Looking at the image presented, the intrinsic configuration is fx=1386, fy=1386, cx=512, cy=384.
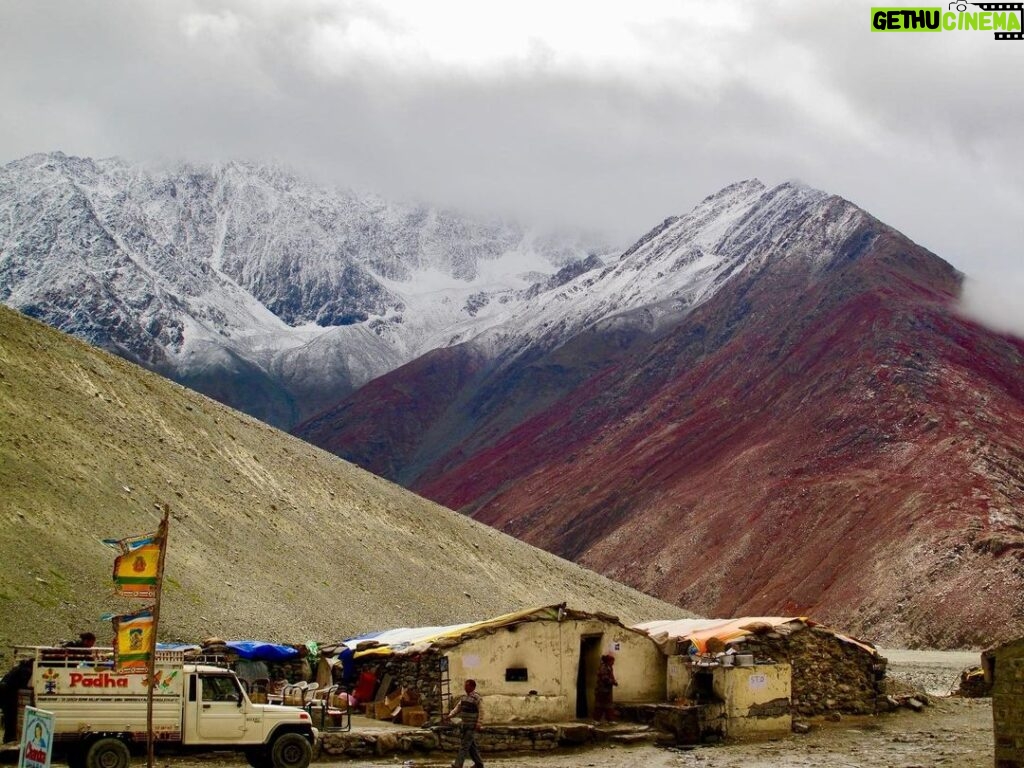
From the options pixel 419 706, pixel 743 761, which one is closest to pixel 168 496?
pixel 419 706

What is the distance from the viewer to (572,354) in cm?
18100

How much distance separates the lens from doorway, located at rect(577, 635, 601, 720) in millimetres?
31234

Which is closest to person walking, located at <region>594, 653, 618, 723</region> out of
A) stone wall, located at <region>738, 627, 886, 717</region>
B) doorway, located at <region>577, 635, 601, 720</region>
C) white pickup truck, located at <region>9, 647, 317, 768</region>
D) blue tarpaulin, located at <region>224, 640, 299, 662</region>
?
doorway, located at <region>577, 635, 601, 720</region>

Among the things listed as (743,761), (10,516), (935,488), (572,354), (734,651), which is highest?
(572,354)

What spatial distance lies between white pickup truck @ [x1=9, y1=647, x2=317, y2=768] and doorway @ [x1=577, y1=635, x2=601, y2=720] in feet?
31.7

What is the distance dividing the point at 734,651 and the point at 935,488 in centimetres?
5944

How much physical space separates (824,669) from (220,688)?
15825 mm

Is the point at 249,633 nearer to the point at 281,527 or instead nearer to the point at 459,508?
the point at 281,527

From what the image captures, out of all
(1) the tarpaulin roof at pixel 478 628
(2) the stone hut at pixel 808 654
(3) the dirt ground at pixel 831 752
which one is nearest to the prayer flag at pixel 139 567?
(3) the dirt ground at pixel 831 752

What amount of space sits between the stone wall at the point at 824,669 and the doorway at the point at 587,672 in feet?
10.8

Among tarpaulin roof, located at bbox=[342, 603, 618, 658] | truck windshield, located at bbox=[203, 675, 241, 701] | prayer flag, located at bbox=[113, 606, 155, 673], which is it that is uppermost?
tarpaulin roof, located at bbox=[342, 603, 618, 658]

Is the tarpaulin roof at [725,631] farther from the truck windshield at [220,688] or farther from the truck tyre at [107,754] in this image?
the truck tyre at [107,754]

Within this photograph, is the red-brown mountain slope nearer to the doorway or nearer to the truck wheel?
the doorway

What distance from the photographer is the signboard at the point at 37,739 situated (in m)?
16.5
